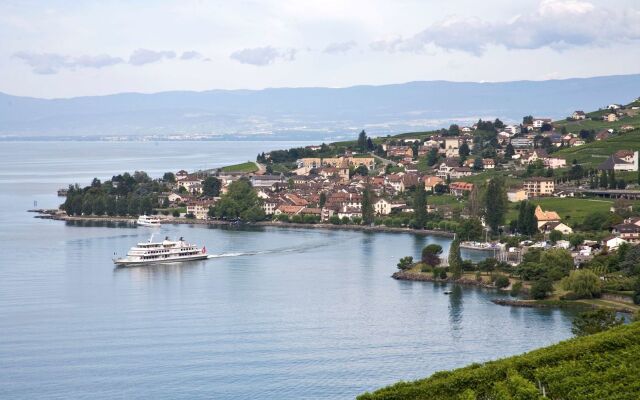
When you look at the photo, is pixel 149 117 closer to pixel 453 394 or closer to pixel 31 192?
pixel 31 192

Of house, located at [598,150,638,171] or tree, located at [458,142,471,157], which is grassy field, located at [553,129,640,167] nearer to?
house, located at [598,150,638,171]

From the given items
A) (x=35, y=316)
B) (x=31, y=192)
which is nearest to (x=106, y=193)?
(x=31, y=192)

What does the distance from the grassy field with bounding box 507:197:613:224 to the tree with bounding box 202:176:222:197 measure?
10.0 meters

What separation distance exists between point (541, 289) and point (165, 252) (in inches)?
347

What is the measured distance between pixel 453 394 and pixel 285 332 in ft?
20.2

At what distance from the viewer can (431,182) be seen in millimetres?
35188

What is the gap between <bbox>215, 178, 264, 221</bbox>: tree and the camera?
32.2m

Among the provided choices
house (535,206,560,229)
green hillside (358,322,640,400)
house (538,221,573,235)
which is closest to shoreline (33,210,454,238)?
house (535,206,560,229)

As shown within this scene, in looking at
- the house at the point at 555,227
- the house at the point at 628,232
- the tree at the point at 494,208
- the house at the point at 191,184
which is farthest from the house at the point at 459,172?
the house at the point at 628,232

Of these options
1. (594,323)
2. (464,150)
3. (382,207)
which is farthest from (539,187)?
(594,323)

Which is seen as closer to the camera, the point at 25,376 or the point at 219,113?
the point at 25,376

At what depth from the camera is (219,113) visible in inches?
5891

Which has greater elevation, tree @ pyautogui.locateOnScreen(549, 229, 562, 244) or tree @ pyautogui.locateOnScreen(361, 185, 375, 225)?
tree @ pyautogui.locateOnScreen(361, 185, 375, 225)

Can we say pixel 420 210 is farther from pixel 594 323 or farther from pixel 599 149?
pixel 594 323
